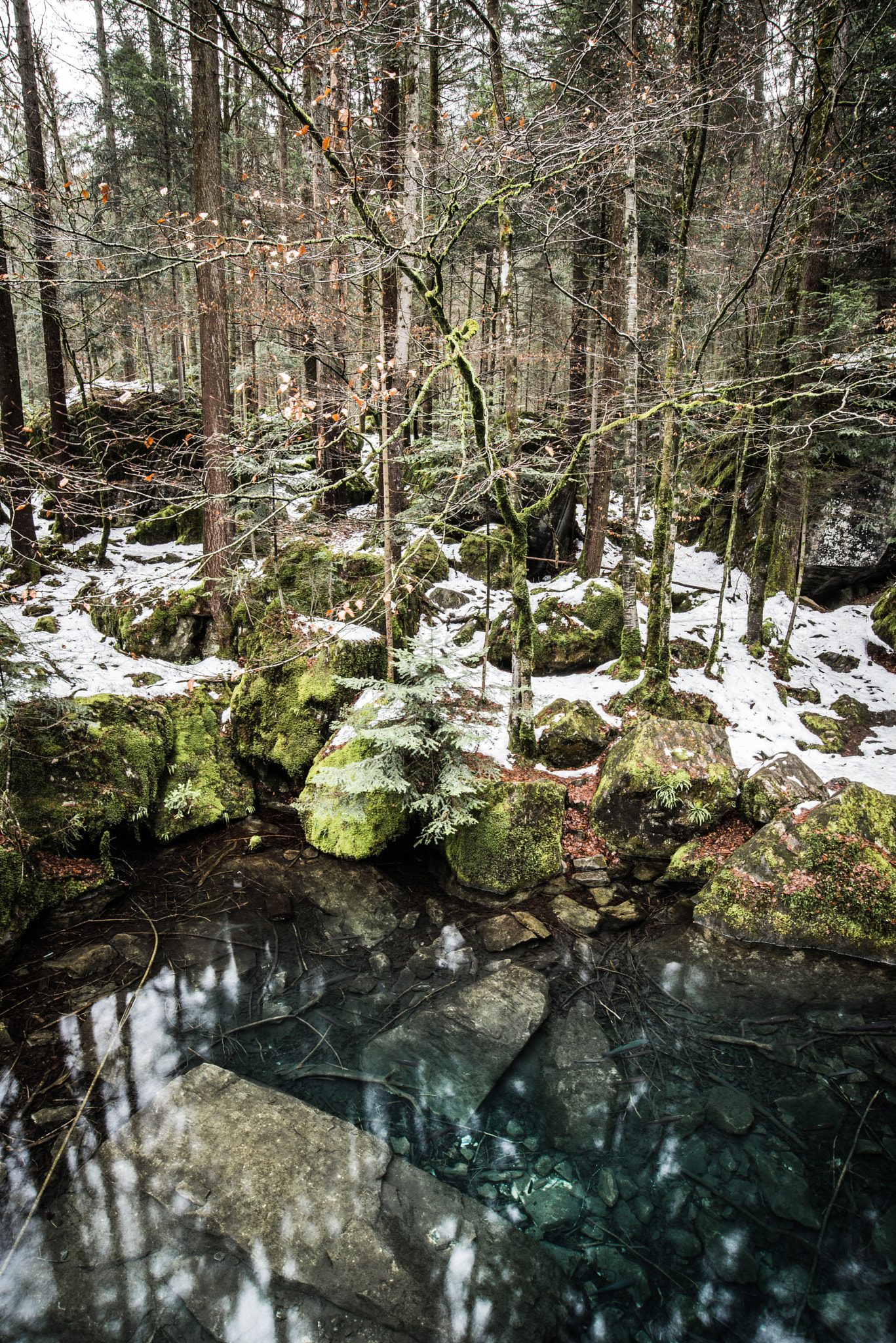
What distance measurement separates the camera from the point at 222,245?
5.09 meters

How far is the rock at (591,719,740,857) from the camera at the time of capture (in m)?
7.32

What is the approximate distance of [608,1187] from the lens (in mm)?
4004

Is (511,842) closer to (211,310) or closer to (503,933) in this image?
(503,933)

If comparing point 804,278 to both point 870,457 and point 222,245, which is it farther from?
point 222,245

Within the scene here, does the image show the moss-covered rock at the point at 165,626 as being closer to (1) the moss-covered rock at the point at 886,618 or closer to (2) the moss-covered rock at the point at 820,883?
(2) the moss-covered rock at the point at 820,883

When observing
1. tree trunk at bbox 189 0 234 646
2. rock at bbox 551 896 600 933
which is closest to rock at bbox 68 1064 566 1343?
rock at bbox 551 896 600 933

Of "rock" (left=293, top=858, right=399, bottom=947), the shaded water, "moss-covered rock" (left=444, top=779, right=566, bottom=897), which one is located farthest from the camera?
"moss-covered rock" (left=444, top=779, right=566, bottom=897)

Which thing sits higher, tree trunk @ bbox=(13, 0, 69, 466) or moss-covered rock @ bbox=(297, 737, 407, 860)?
tree trunk @ bbox=(13, 0, 69, 466)

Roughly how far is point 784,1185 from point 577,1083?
1486mm

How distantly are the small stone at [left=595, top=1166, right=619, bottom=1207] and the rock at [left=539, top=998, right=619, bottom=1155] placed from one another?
159 millimetres

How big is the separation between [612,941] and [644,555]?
11720 millimetres

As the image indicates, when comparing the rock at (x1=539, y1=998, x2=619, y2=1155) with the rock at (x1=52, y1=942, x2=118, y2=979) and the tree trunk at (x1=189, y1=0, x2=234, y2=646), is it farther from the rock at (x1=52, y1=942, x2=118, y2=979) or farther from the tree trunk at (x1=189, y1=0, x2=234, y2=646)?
the tree trunk at (x1=189, y1=0, x2=234, y2=646)

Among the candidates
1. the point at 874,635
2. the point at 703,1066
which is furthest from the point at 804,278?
the point at 703,1066

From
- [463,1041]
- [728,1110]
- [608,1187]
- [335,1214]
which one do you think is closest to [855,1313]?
[728,1110]
